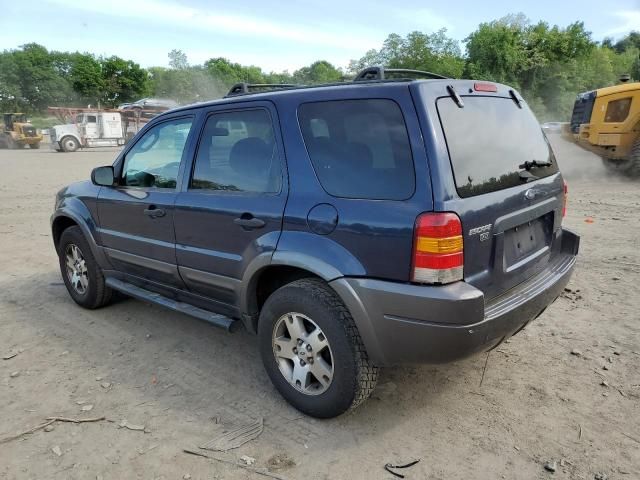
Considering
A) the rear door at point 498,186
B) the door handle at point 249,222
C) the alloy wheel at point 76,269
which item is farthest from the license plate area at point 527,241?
the alloy wheel at point 76,269

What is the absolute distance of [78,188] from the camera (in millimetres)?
4555

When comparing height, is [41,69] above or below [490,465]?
above

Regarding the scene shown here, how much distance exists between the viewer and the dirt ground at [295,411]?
2500 mm

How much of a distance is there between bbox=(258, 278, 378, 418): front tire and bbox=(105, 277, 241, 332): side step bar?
0.35 m

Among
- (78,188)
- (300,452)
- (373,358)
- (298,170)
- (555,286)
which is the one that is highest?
(298,170)

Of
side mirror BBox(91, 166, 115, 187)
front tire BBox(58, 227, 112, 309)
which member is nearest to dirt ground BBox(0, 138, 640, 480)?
front tire BBox(58, 227, 112, 309)

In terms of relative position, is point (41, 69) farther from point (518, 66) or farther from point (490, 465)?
point (490, 465)

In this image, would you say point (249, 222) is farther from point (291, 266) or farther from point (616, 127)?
point (616, 127)

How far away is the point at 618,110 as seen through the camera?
12062mm

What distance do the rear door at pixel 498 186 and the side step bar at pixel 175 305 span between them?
166 cm

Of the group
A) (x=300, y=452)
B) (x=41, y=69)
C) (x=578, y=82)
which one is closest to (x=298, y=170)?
(x=300, y=452)

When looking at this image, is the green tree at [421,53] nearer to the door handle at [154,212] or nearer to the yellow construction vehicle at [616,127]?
the yellow construction vehicle at [616,127]

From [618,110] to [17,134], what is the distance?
113 ft

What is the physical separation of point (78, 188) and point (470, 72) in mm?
41274
